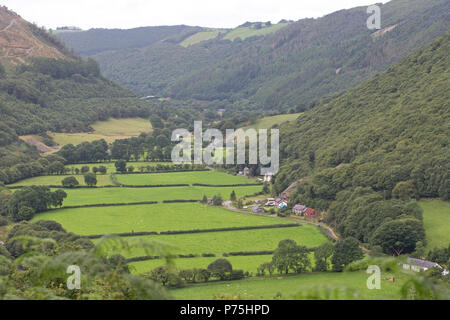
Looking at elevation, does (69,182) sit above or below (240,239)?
above

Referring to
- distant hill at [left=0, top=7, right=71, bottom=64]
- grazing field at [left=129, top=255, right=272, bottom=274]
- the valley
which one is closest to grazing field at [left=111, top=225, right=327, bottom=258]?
the valley

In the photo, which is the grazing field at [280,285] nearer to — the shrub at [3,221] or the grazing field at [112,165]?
the shrub at [3,221]

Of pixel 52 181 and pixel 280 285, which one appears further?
pixel 52 181

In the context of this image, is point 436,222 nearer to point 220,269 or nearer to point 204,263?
point 204,263

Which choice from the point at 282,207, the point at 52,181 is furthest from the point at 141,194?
the point at 282,207

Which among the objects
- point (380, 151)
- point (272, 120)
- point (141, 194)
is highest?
point (272, 120)

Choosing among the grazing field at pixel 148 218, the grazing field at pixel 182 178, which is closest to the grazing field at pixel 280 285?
the grazing field at pixel 148 218
